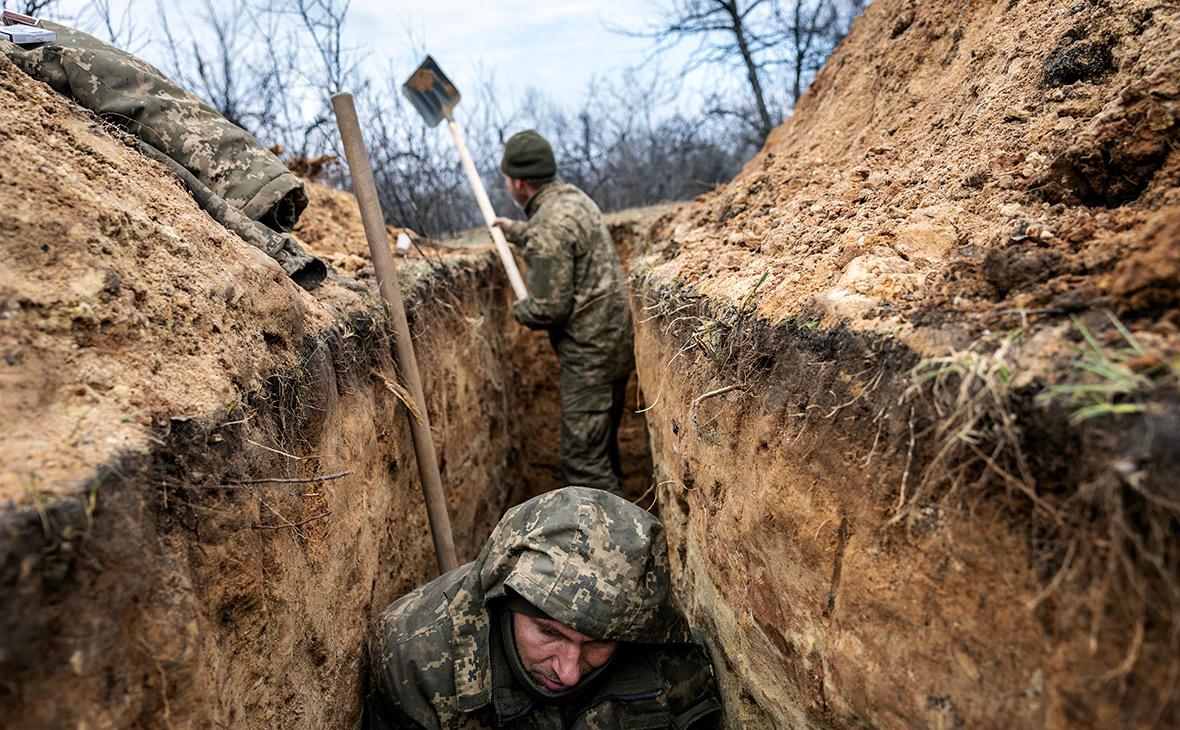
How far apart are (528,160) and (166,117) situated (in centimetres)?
246

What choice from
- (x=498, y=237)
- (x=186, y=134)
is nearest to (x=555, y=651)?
(x=186, y=134)

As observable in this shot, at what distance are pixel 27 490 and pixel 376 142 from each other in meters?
6.21

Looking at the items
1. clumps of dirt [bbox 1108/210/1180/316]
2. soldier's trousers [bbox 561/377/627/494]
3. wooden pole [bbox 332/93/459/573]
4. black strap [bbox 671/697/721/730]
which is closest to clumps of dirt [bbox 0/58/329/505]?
wooden pole [bbox 332/93/459/573]

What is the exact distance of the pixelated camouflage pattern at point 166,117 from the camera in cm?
252

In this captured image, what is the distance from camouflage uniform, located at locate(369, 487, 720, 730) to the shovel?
3013mm

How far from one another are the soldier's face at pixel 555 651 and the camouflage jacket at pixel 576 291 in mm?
2811

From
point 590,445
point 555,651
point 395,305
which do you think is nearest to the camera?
point 555,651

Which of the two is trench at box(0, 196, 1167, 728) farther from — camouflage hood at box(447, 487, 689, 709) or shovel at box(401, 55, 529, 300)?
shovel at box(401, 55, 529, 300)

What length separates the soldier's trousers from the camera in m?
5.14

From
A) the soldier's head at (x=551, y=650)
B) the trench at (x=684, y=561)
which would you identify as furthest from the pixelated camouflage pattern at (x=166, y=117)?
the soldier's head at (x=551, y=650)

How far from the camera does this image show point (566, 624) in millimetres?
2006

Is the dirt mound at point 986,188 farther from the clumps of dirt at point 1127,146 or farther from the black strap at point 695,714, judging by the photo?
the black strap at point 695,714

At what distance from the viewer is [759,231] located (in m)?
2.94

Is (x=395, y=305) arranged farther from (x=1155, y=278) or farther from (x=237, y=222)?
(x=1155, y=278)
